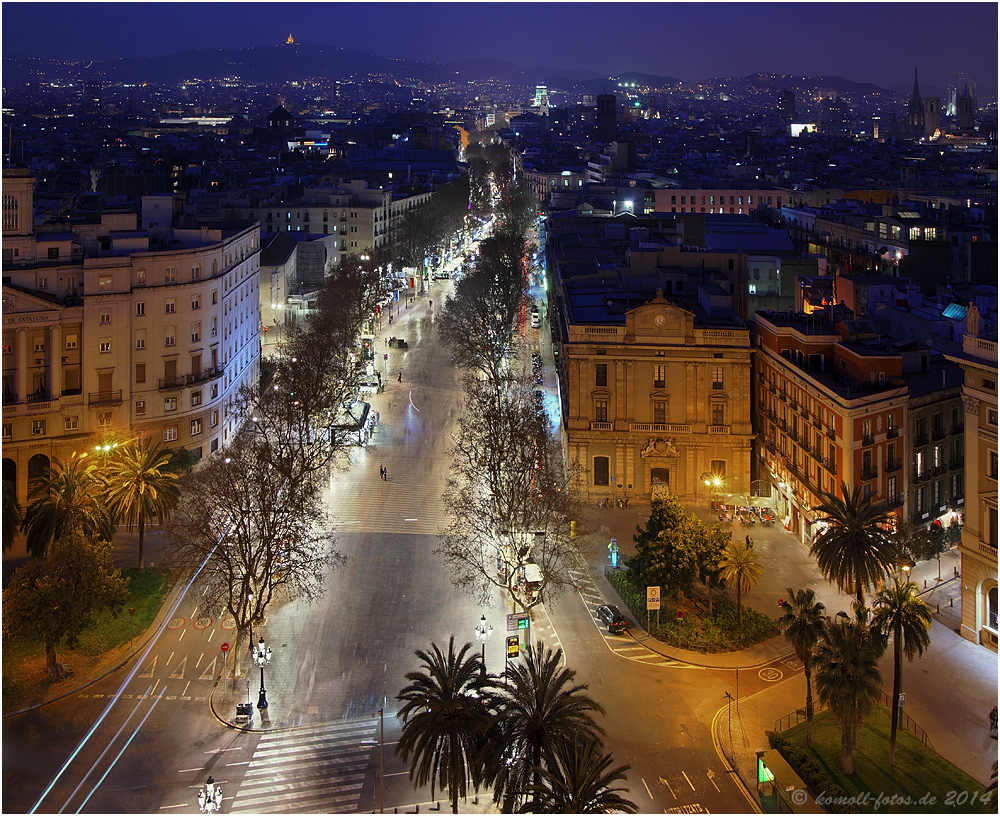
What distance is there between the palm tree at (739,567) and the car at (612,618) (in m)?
3.69

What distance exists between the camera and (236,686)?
32094 mm

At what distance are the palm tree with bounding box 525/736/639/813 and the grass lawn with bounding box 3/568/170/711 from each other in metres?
16.8

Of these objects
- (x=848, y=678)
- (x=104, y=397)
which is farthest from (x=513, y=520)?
(x=104, y=397)

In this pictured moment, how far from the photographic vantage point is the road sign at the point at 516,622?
34500mm

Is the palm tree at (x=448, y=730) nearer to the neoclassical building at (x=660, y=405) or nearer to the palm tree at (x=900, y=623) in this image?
the palm tree at (x=900, y=623)

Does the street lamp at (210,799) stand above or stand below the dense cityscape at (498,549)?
below

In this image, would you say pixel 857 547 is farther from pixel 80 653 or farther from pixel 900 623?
pixel 80 653

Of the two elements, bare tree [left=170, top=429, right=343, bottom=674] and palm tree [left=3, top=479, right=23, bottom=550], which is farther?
palm tree [left=3, top=479, right=23, bottom=550]

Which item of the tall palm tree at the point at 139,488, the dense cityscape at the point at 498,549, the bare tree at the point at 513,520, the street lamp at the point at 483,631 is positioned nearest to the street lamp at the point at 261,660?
the dense cityscape at the point at 498,549

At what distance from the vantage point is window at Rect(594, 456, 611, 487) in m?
49.8

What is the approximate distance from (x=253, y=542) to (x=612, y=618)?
1381 centimetres

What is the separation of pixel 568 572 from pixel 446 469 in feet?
44.7

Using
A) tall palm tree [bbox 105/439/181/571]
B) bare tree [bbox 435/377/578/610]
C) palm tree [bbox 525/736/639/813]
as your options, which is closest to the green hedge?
bare tree [bbox 435/377/578/610]

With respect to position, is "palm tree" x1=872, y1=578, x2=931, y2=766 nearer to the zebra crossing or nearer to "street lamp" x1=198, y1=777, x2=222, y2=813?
the zebra crossing
